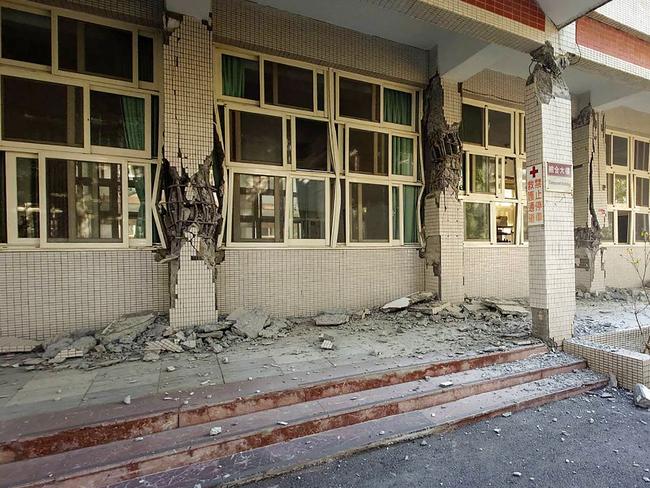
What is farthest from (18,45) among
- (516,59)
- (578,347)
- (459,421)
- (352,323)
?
(578,347)

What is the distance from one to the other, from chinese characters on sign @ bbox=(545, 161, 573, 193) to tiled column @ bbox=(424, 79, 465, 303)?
5.95 ft

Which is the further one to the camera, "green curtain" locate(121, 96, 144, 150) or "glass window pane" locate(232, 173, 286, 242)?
"glass window pane" locate(232, 173, 286, 242)

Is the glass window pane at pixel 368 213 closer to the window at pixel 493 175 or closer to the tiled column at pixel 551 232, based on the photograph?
the window at pixel 493 175

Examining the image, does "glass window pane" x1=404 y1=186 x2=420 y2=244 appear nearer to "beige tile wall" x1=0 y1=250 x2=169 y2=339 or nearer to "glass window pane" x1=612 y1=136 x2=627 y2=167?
"beige tile wall" x1=0 y1=250 x2=169 y2=339

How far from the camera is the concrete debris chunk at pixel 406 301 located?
5398 millimetres

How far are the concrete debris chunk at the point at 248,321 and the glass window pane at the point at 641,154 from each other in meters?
9.76

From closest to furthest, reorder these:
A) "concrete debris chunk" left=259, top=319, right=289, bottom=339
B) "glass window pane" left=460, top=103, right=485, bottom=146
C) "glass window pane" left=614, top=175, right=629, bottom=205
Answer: "concrete debris chunk" left=259, top=319, right=289, bottom=339 → "glass window pane" left=460, top=103, right=485, bottom=146 → "glass window pane" left=614, top=175, right=629, bottom=205

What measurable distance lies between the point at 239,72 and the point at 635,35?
5559 mm

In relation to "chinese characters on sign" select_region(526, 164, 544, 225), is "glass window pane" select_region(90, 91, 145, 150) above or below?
above

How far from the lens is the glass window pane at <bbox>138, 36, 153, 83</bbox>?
4.36 m

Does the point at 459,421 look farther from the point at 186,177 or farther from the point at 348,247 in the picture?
the point at 186,177

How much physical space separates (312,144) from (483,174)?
11.6ft

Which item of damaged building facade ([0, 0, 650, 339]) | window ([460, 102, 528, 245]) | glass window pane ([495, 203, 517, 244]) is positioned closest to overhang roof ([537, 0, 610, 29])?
damaged building facade ([0, 0, 650, 339])

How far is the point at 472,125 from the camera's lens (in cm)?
648
